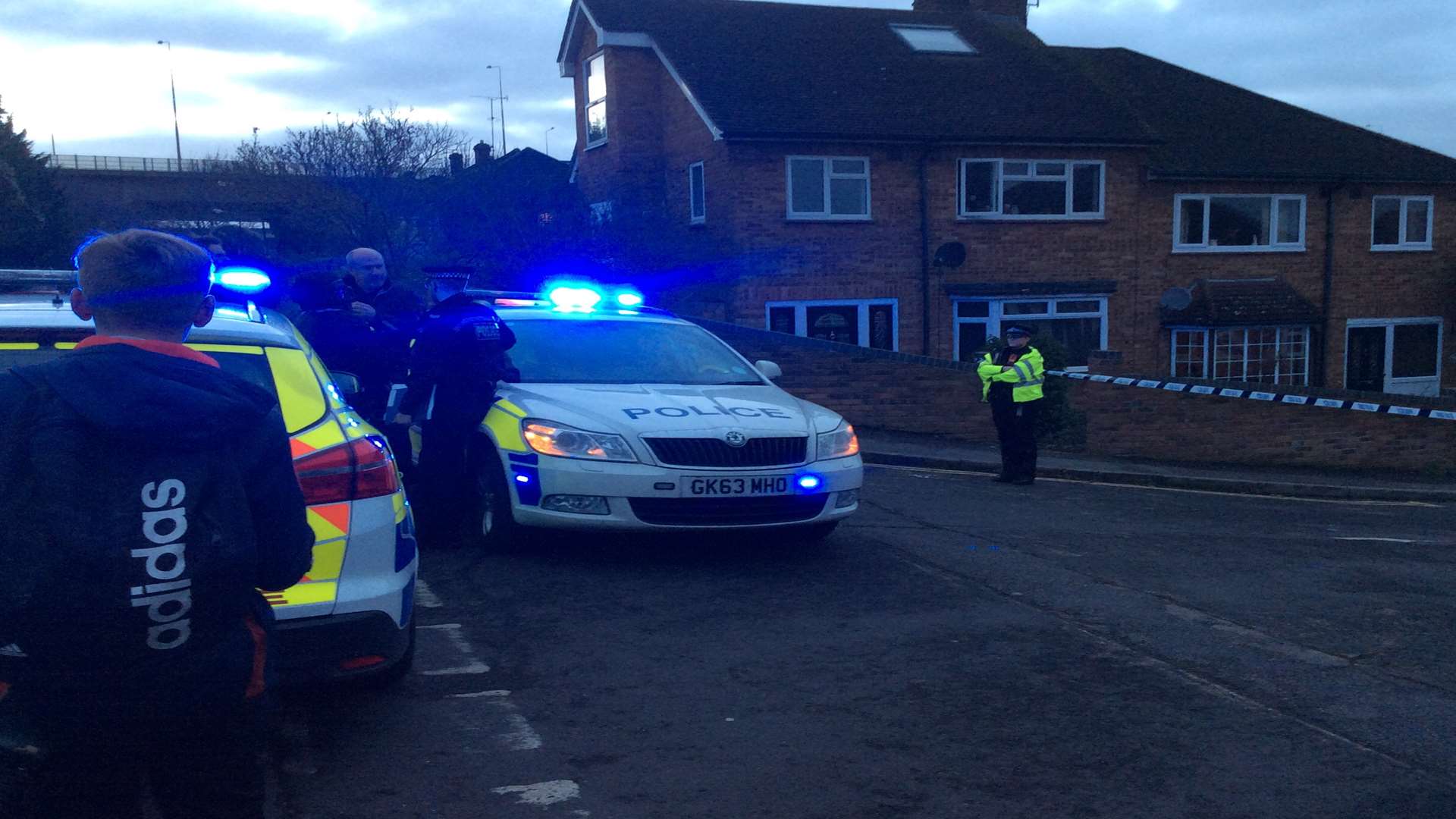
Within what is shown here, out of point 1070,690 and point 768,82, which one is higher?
Result: point 768,82

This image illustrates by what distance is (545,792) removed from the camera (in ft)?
12.6

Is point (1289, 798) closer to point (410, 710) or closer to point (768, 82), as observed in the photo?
point (410, 710)

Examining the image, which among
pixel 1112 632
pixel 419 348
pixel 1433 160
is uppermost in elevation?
pixel 1433 160

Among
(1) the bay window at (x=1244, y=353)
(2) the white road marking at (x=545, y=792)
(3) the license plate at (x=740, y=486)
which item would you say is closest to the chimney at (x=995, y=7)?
(1) the bay window at (x=1244, y=353)

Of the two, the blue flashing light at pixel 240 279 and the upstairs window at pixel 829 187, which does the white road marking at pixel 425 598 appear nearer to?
the blue flashing light at pixel 240 279

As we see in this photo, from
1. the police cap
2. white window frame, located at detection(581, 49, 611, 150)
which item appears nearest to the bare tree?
white window frame, located at detection(581, 49, 611, 150)

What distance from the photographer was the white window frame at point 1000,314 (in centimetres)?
2489

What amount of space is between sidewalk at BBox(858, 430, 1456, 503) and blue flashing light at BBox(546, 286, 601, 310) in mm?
6013

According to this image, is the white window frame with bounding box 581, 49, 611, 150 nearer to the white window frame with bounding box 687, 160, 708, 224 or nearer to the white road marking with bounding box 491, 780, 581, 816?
the white window frame with bounding box 687, 160, 708, 224

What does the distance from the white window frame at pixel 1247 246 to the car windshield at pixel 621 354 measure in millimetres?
20593

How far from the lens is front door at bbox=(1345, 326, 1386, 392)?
28.3 m

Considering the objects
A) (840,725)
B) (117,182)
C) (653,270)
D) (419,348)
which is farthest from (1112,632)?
(117,182)

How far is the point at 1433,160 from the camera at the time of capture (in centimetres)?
2922

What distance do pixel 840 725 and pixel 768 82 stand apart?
70.3ft
